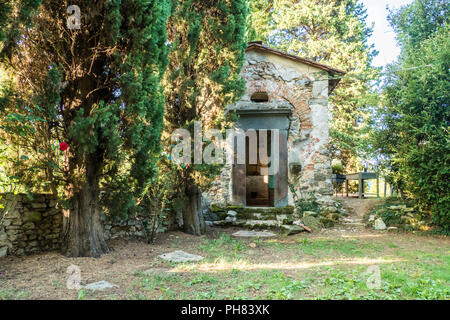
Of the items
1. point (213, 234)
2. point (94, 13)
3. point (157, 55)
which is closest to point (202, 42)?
point (157, 55)

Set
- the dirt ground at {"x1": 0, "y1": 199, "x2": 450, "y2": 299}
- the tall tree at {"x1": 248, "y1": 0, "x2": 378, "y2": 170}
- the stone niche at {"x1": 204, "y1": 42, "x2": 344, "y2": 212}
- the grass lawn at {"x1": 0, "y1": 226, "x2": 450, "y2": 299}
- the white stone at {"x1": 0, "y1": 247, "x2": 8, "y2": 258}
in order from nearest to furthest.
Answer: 1. the grass lawn at {"x1": 0, "y1": 226, "x2": 450, "y2": 299}
2. the dirt ground at {"x1": 0, "y1": 199, "x2": 450, "y2": 299}
3. the white stone at {"x1": 0, "y1": 247, "x2": 8, "y2": 258}
4. the stone niche at {"x1": 204, "y1": 42, "x2": 344, "y2": 212}
5. the tall tree at {"x1": 248, "y1": 0, "x2": 378, "y2": 170}

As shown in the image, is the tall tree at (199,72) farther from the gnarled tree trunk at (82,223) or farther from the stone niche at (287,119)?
the gnarled tree trunk at (82,223)

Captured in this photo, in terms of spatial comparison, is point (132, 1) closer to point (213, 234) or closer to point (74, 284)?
point (74, 284)

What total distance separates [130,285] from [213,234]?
3.44 m

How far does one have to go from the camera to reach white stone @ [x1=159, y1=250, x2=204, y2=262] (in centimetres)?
437

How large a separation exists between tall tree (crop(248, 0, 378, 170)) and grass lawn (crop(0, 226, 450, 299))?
8.64m

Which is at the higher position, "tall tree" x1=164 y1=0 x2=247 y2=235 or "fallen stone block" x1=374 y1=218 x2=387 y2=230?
"tall tree" x1=164 y1=0 x2=247 y2=235

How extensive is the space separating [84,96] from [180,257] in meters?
2.73

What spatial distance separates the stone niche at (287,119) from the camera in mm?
7922

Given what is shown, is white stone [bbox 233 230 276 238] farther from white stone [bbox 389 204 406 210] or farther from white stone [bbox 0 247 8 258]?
white stone [bbox 0 247 8 258]

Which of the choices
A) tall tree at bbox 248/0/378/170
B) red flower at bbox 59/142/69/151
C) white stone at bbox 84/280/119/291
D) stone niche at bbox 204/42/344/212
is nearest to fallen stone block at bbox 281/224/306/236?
stone niche at bbox 204/42/344/212

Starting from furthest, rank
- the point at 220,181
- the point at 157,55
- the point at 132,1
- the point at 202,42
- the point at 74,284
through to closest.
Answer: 1. the point at 220,181
2. the point at 202,42
3. the point at 157,55
4. the point at 132,1
5. the point at 74,284

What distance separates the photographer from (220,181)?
8008mm

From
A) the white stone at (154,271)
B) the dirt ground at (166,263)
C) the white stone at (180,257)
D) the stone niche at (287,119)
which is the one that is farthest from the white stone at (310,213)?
the white stone at (154,271)
